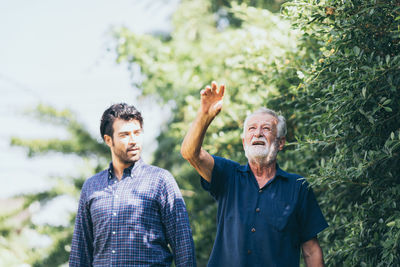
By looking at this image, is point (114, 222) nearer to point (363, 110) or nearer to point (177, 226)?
point (177, 226)

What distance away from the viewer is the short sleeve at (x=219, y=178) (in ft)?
10.3

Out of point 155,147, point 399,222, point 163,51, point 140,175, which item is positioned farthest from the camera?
point 155,147

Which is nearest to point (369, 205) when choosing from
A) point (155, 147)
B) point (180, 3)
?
point (155, 147)

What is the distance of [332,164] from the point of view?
3129 millimetres

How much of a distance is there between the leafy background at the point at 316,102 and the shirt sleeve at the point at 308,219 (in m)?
0.14

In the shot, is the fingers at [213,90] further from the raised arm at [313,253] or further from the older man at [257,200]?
the raised arm at [313,253]

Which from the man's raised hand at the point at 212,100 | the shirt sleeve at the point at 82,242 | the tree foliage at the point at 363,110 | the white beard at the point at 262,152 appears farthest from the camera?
the shirt sleeve at the point at 82,242

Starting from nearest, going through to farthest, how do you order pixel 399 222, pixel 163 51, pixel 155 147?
pixel 399 222 < pixel 163 51 < pixel 155 147

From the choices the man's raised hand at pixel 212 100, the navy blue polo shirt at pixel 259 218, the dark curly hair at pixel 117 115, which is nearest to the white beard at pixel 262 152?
the navy blue polo shirt at pixel 259 218

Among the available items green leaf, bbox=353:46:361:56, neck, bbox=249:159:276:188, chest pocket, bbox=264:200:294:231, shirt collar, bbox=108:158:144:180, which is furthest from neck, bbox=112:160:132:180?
green leaf, bbox=353:46:361:56

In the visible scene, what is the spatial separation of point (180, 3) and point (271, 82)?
6.35 meters

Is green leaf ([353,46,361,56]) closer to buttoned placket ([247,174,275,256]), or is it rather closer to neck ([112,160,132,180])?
buttoned placket ([247,174,275,256])

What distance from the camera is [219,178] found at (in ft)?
10.4

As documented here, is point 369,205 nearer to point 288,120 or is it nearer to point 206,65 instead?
point 288,120
